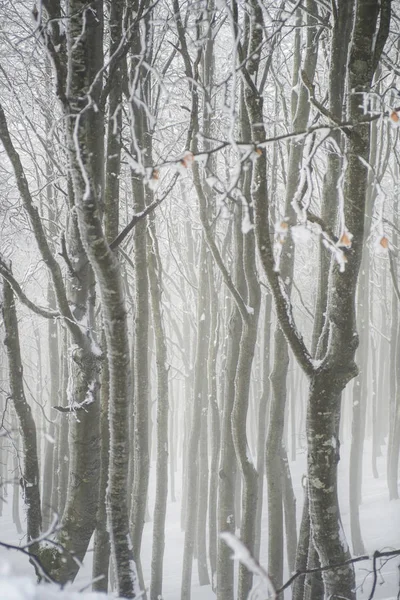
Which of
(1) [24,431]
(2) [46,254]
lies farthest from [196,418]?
(2) [46,254]

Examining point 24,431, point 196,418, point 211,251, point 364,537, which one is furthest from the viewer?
point 364,537

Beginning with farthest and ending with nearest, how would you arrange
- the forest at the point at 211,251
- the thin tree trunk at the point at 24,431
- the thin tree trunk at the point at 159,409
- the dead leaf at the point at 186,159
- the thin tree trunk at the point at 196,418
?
1. the thin tree trunk at the point at 196,418
2. the thin tree trunk at the point at 159,409
3. the thin tree trunk at the point at 24,431
4. the forest at the point at 211,251
5. the dead leaf at the point at 186,159

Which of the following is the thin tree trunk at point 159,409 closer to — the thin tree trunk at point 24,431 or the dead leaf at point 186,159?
the thin tree trunk at point 24,431

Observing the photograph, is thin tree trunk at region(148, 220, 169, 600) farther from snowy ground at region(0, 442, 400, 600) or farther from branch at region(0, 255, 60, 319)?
branch at region(0, 255, 60, 319)

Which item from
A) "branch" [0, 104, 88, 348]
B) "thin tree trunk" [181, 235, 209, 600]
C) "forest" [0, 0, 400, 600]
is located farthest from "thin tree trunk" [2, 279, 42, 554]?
"thin tree trunk" [181, 235, 209, 600]

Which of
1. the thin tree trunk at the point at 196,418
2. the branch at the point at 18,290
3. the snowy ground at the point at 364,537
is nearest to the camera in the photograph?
the branch at the point at 18,290

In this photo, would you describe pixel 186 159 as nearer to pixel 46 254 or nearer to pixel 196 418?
pixel 46 254

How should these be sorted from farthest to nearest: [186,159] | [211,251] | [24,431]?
[24,431]
[211,251]
[186,159]

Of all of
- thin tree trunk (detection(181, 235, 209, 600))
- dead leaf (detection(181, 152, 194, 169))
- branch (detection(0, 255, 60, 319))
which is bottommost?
thin tree trunk (detection(181, 235, 209, 600))

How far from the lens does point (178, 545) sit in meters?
11.7

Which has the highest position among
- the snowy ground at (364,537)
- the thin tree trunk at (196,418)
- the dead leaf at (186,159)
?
the dead leaf at (186,159)

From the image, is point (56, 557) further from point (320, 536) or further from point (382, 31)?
point (382, 31)

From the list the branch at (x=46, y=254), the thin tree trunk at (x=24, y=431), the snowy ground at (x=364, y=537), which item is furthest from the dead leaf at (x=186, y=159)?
the snowy ground at (x=364, y=537)

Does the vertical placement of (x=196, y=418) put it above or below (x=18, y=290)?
below
